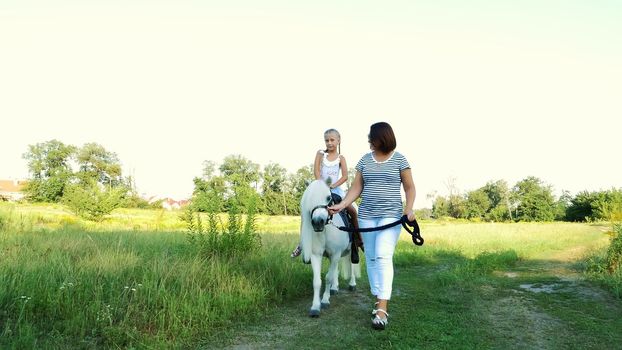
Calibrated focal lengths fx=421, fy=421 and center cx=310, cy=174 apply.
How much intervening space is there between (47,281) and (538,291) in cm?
721

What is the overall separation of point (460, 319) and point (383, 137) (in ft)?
8.34

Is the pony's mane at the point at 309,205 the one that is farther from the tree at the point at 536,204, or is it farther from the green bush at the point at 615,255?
the tree at the point at 536,204

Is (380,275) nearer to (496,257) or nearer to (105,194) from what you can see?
(496,257)

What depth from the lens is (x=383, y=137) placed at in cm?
484

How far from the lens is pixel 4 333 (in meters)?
3.75

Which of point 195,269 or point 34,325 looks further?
point 195,269

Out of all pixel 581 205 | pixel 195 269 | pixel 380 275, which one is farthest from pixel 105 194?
pixel 581 205

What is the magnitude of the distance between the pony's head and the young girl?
73 cm

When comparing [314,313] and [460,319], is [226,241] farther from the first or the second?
[460,319]

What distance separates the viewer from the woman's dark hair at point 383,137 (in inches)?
190

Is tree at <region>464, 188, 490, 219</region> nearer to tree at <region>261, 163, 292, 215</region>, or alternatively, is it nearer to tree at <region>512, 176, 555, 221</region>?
tree at <region>512, 176, 555, 221</region>

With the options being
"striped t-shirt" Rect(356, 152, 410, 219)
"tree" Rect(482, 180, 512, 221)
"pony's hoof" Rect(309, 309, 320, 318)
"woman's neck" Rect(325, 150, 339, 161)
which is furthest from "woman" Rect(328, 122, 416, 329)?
"tree" Rect(482, 180, 512, 221)

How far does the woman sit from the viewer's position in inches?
190

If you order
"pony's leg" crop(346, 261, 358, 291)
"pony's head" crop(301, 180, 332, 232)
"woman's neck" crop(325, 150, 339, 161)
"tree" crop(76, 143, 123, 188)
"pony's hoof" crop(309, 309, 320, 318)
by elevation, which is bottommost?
"pony's hoof" crop(309, 309, 320, 318)
